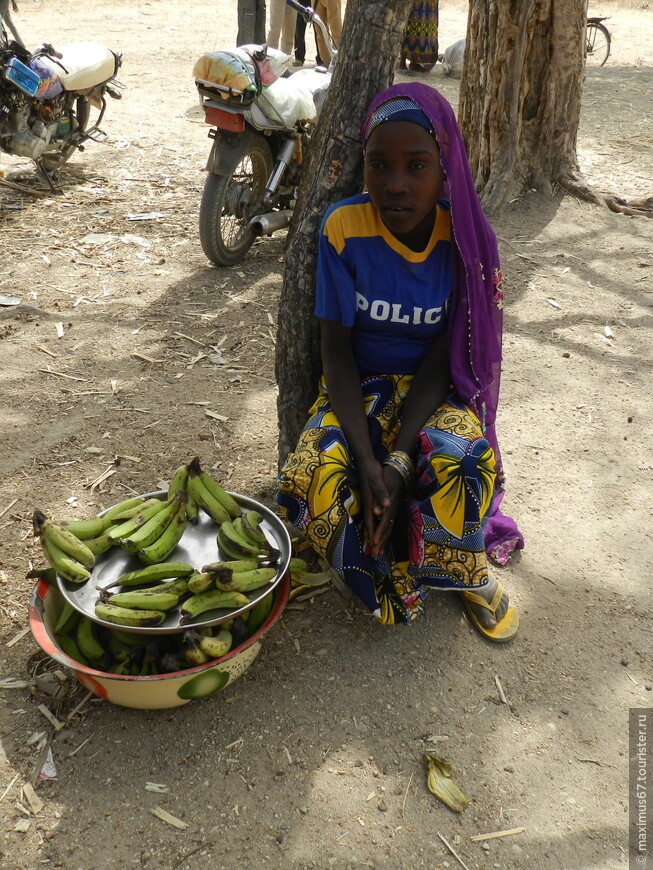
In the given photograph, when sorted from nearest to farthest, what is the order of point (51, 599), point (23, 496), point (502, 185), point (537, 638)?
1. point (51, 599)
2. point (537, 638)
3. point (23, 496)
4. point (502, 185)

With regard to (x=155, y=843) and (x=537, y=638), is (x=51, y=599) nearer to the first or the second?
(x=155, y=843)

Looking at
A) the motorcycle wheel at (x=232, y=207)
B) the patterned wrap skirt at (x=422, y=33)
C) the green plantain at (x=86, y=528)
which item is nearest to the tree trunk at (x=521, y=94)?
the motorcycle wheel at (x=232, y=207)

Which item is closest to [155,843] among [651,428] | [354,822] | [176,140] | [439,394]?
[354,822]

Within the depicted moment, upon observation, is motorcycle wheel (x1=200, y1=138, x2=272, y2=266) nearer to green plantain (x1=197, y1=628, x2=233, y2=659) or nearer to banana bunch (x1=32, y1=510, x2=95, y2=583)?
banana bunch (x1=32, y1=510, x2=95, y2=583)

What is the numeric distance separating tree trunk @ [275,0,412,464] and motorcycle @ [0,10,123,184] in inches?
150

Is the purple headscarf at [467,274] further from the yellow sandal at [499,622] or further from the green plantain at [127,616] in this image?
the green plantain at [127,616]

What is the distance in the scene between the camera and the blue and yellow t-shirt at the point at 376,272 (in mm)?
2449

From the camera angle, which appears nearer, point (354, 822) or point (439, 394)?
point (354, 822)

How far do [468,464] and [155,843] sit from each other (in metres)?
1.35

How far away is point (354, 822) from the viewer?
6.64 ft

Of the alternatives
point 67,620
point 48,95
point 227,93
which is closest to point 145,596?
point 67,620

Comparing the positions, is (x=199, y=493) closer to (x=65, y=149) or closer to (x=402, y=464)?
(x=402, y=464)

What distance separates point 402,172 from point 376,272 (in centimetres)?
32

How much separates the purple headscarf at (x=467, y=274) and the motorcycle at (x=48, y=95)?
4.32 metres
